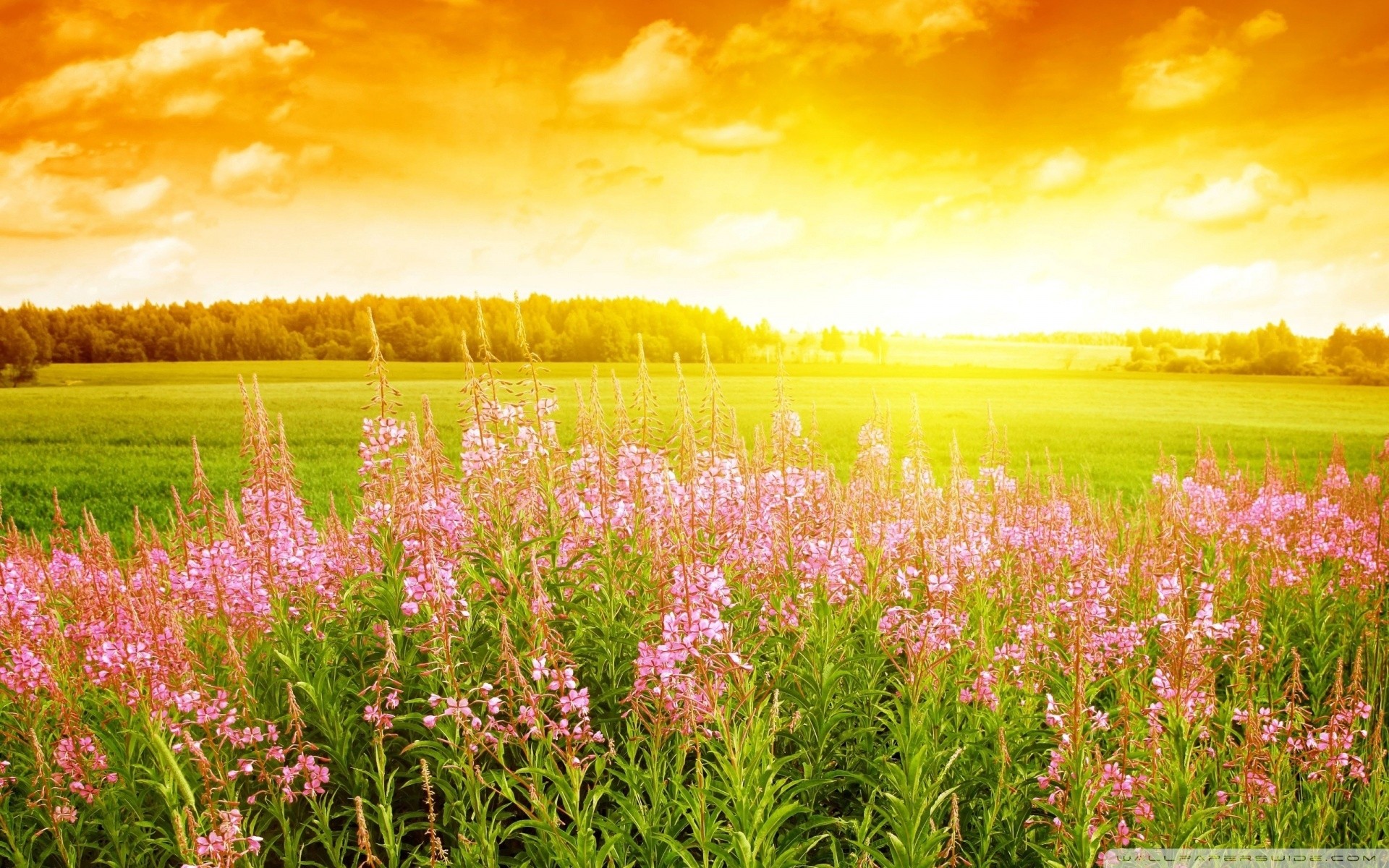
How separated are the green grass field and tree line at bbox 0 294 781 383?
2.36 feet

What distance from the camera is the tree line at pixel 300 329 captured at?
68.0ft

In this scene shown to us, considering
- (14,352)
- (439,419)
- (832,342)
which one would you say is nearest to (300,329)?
(439,419)

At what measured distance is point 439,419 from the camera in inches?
1156

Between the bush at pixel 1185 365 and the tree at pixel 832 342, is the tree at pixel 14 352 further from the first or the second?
the bush at pixel 1185 365

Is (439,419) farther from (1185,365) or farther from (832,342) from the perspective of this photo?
(1185,365)

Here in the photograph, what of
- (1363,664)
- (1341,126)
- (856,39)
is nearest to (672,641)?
(1363,664)

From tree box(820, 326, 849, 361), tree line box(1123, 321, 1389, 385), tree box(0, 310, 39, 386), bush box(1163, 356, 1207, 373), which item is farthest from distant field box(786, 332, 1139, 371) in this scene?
tree box(0, 310, 39, 386)

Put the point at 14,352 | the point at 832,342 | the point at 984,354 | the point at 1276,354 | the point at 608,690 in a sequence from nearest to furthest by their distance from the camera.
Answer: the point at 608,690
the point at 14,352
the point at 1276,354
the point at 832,342
the point at 984,354

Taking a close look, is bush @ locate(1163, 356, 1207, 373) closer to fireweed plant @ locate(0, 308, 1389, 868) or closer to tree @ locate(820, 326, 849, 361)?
tree @ locate(820, 326, 849, 361)

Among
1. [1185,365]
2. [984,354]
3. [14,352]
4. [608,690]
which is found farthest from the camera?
[984,354]

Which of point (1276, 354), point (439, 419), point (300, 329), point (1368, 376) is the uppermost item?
point (300, 329)

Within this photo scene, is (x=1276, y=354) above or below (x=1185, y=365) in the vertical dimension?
above

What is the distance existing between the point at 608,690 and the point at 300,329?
29380 mm

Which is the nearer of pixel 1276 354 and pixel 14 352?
pixel 14 352
